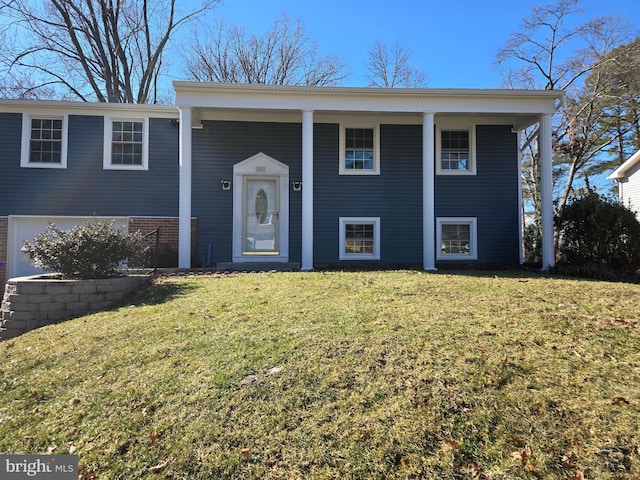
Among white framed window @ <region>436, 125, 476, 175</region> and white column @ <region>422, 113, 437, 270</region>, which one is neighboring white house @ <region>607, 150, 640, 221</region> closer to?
white framed window @ <region>436, 125, 476, 175</region>

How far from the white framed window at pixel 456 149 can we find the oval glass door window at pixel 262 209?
4722 millimetres

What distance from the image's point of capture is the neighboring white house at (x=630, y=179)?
13.3 metres

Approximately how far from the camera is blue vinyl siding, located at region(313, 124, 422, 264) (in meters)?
10.0

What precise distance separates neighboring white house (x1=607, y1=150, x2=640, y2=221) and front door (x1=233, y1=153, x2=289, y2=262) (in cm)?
1198

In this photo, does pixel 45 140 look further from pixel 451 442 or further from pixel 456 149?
pixel 451 442

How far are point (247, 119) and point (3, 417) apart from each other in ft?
27.4

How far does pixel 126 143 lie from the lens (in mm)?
9656

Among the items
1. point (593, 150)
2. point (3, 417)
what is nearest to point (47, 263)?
point (3, 417)

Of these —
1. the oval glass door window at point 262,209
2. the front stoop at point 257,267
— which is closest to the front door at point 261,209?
the oval glass door window at point 262,209

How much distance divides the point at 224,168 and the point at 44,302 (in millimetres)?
5281

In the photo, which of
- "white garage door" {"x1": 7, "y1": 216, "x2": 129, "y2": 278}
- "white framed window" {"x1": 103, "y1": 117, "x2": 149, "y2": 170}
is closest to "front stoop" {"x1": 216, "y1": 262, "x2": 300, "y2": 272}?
"white garage door" {"x1": 7, "y1": 216, "x2": 129, "y2": 278}

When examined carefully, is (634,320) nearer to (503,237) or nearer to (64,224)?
(503,237)

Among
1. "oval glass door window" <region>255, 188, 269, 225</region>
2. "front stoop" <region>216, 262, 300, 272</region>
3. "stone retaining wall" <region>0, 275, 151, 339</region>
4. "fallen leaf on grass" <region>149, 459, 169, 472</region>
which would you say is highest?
"oval glass door window" <region>255, 188, 269, 225</region>

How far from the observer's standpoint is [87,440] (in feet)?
8.13
